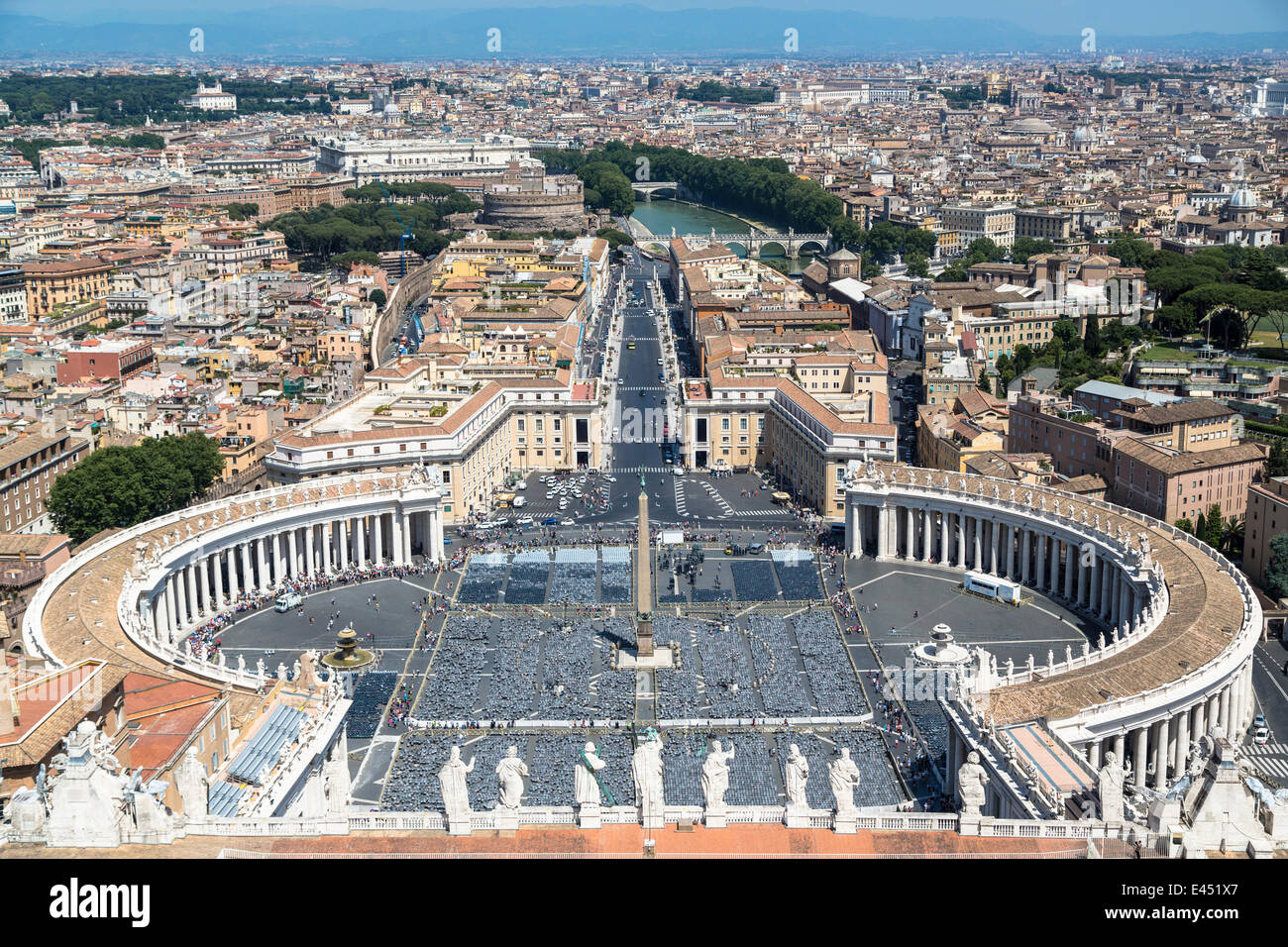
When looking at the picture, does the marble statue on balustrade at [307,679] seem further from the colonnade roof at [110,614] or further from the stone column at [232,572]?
the stone column at [232,572]

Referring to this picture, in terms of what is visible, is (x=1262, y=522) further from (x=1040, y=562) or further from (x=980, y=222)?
(x=980, y=222)

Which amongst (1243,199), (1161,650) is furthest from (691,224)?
(1161,650)

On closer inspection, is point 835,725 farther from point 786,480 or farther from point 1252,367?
point 1252,367

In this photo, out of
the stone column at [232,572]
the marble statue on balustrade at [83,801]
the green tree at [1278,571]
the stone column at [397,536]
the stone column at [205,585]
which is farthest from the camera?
the stone column at [397,536]

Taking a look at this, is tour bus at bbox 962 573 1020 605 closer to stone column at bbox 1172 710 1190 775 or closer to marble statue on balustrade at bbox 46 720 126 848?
stone column at bbox 1172 710 1190 775

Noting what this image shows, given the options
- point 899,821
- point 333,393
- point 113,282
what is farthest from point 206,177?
point 899,821

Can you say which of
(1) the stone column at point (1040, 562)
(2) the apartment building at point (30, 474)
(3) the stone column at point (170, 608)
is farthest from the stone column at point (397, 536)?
(1) the stone column at point (1040, 562)

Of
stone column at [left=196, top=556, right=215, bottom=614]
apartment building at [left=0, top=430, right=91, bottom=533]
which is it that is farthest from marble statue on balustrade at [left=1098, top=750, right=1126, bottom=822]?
apartment building at [left=0, top=430, right=91, bottom=533]
